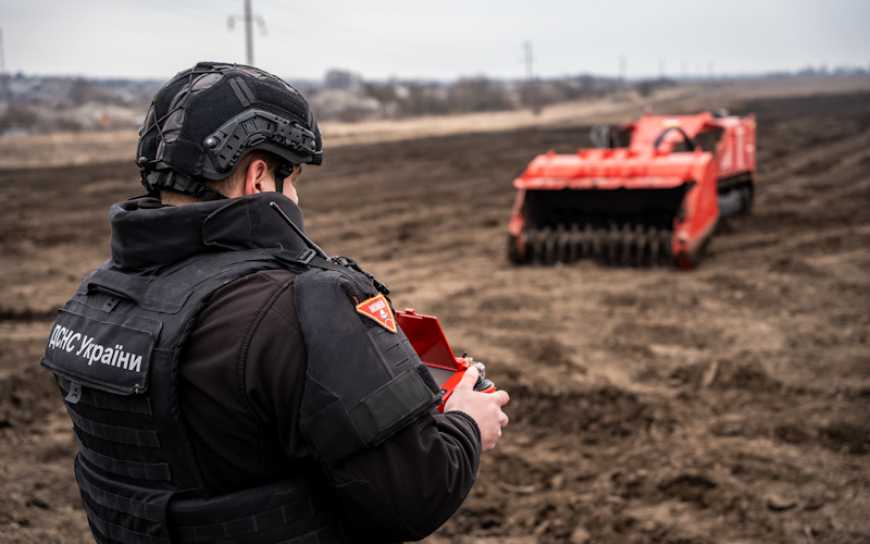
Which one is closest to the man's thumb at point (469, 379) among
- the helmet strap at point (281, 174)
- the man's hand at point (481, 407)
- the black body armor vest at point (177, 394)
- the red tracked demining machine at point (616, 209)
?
the man's hand at point (481, 407)

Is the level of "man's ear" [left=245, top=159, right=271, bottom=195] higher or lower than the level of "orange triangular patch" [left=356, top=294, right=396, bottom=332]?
higher

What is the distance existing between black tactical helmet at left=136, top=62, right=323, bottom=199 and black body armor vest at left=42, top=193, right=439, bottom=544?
0.66ft

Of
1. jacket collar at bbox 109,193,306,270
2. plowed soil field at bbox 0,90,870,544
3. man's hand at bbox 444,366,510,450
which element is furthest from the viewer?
plowed soil field at bbox 0,90,870,544

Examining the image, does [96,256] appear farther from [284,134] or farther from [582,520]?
[284,134]

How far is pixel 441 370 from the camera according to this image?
2391mm

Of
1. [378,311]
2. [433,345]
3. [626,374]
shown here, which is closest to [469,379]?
[433,345]

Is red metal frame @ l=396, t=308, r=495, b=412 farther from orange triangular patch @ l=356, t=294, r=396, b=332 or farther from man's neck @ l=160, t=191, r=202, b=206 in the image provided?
man's neck @ l=160, t=191, r=202, b=206

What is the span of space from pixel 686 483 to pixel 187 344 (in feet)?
11.5

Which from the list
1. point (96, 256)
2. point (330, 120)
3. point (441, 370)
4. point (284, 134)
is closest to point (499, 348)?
point (441, 370)

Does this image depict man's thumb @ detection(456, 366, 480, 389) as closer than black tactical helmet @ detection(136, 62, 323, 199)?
No

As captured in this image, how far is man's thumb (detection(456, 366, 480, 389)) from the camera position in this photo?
2.16 m

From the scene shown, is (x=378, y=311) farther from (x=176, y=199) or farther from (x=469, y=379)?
(x=176, y=199)

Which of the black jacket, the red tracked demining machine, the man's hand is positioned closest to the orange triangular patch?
the black jacket

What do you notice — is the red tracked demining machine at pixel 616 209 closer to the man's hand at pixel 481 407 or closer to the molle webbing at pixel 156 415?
the man's hand at pixel 481 407
